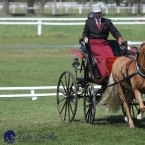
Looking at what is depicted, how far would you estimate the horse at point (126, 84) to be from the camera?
31.5 ft

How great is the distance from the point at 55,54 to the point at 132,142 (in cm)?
1545

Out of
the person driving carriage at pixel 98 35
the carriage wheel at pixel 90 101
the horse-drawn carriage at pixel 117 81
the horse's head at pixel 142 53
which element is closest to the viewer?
the horse's head at pixel 142 53

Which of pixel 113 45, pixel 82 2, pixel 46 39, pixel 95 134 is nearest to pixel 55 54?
pixel 46 39

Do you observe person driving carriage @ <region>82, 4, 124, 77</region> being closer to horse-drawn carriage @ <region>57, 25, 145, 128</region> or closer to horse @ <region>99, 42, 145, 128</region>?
horse-drawn carriage @ <region>57, 25, 145, 128</region>

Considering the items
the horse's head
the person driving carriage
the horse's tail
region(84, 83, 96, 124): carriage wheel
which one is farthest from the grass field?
the person driving carriage

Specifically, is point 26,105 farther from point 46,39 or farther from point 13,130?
point 46,39

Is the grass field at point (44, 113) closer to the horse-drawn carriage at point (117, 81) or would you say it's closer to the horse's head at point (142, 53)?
the horse-drawn carriage at point (117, 81)

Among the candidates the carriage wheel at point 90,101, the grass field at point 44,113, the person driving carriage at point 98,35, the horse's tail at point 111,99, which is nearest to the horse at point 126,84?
the horse's tail at point 111,99

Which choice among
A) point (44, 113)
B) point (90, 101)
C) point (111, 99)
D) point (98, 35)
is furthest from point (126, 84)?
point (44, 113)

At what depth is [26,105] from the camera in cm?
1440

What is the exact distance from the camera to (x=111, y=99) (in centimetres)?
1046

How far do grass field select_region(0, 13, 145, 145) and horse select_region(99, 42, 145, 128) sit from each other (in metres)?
0.37

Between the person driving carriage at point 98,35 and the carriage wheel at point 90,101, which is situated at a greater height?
the person driving carriage at point 98,35

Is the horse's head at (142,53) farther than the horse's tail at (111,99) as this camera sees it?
No
